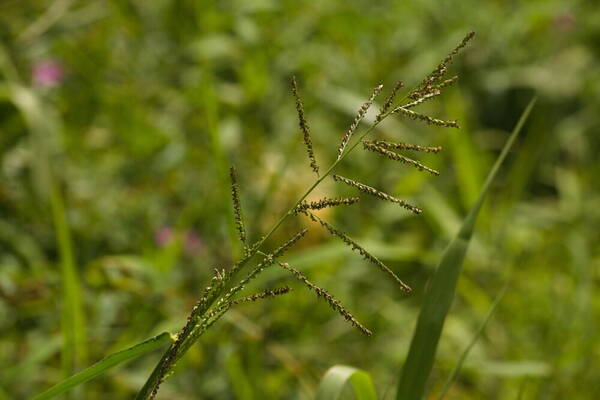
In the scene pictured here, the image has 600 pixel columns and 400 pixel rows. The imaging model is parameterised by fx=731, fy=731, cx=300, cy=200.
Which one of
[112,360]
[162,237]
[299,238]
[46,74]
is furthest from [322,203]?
[46,74]

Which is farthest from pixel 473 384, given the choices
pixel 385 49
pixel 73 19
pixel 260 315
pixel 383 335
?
pixel 73 19

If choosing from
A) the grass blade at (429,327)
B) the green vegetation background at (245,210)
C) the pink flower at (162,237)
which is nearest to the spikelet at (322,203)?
the grass blade at (429,327)

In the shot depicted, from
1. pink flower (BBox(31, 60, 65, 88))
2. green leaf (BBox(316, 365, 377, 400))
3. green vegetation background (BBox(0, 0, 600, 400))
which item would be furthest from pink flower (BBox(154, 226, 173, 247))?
green leaf (BBox(316, 365, 377, 400))

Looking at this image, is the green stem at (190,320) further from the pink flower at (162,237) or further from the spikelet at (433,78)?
the pink flower at (162,237)

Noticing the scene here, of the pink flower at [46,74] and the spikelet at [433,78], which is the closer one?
the spikelet at [433,78]

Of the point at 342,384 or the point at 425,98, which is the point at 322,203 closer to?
the point at 425,98

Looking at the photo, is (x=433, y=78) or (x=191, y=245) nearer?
(x=433, y=78)

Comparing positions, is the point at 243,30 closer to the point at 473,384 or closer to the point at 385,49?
the point at 385,49
